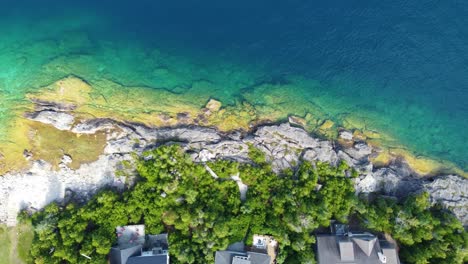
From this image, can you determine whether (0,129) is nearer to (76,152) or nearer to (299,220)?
(76,152)

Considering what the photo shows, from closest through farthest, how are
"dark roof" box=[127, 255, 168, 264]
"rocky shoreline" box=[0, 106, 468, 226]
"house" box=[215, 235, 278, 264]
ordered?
"dark roof" box=[127, 255, 168, 264] < "house" box=[215, 235, 278, 264] < "rocky shoreline" box=[0, 106, 468, 226]

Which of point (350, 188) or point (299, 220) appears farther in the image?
point (350, 188)

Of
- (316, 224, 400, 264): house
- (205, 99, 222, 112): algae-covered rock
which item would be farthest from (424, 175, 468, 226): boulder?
(205, 99, 222, 112): algae-covered rock

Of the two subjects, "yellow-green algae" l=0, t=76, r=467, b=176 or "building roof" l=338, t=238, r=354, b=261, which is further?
"yellow-green algae" l=0, t=76, r=467, b=176

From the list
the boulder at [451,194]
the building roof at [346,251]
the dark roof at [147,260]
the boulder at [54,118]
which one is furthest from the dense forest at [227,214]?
the boulder at [54,118]

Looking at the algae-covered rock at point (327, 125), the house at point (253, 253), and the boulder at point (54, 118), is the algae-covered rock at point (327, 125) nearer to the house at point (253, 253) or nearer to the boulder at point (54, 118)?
the house at point (253, 253)

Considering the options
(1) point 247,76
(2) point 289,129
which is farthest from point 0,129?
(2) point 289,129

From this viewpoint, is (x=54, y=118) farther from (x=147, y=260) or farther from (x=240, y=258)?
(x=240, y=258)

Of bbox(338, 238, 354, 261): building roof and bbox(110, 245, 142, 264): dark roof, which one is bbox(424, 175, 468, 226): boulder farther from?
bbox(110, 245, 142, 264): dark roof
